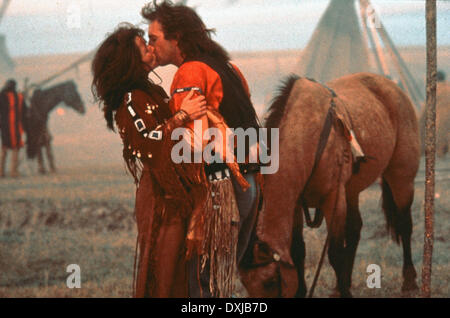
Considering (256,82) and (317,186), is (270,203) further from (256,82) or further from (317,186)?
(256,82)

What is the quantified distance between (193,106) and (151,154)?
239mm

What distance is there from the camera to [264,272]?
2426mm

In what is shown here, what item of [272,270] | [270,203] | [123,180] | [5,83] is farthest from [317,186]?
[5,83]

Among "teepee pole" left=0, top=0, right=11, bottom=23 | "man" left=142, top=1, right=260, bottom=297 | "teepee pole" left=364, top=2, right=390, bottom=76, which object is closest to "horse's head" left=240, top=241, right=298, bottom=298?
"man" left=142, top=1, right=260, bottom=297

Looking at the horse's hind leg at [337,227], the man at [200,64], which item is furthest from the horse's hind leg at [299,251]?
the man at [200,64]

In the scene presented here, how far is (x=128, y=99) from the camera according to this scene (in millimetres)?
1997

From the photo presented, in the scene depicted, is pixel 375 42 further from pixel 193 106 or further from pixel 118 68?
pixel 118 68

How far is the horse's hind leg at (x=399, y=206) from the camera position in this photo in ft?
11.6

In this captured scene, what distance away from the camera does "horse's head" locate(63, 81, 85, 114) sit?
12.7 feet

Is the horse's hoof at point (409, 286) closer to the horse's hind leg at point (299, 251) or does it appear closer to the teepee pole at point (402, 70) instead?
the horse's hind leg at point (299, 251)

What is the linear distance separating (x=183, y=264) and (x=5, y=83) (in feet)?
7.91

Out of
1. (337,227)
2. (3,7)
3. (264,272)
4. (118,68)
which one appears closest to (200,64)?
(118,68)

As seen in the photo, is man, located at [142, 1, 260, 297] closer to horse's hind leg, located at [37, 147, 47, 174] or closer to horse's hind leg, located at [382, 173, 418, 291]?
horse's hind leg, located at [382, 173, 418, 291]

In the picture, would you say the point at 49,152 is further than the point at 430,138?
Yes
